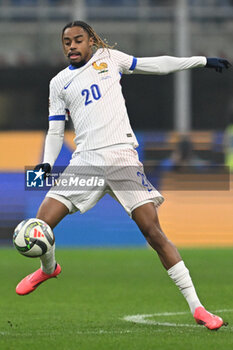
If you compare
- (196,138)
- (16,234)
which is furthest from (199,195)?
(16,234)

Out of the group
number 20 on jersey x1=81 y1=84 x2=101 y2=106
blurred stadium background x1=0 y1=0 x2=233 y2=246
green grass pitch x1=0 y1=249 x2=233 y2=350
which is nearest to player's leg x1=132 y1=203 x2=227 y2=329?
green grass pitch x1=0 y1=249 x2=233 y2=350

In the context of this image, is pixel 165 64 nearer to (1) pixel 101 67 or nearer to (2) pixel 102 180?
(1) pixel 101 67

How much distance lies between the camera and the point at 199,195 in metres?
17.8

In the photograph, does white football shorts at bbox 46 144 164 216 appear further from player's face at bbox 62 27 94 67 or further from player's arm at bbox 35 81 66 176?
player's face at bbox 62 27 94 67

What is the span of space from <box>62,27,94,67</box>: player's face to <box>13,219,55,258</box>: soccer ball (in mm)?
1297

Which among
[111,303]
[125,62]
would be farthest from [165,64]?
[111,303]

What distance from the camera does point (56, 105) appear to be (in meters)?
7.47

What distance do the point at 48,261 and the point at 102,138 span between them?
1.07 metres

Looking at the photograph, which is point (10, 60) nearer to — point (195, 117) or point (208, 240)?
point (195, 117)

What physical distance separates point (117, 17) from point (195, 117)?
137 inches

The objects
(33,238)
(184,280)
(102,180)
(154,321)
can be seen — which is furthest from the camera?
(154,321)

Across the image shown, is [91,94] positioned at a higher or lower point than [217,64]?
lower

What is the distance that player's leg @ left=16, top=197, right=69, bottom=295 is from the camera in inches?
285

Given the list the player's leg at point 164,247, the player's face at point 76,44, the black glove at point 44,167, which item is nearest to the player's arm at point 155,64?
the player's face at point 76,44
